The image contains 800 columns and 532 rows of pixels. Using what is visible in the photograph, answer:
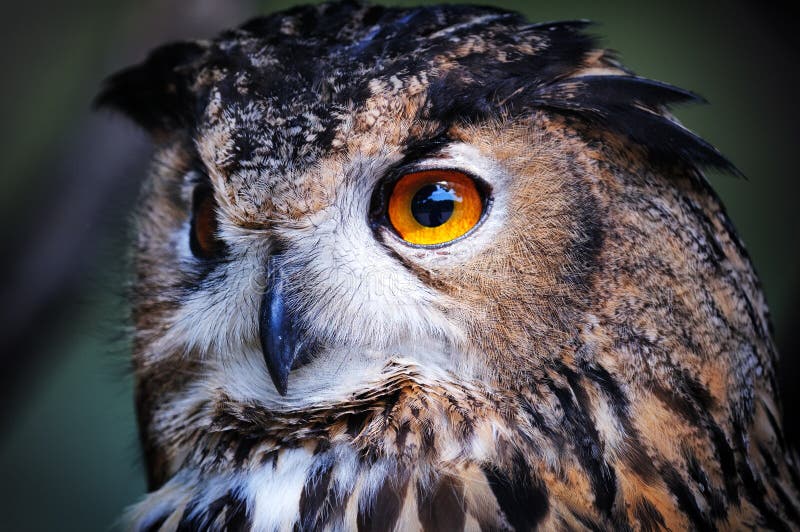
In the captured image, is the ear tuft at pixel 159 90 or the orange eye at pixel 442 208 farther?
the ear tuft at pixel 159 90

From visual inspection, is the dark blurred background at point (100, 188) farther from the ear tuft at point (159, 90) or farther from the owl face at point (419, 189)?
the owl face at point (419, 189)

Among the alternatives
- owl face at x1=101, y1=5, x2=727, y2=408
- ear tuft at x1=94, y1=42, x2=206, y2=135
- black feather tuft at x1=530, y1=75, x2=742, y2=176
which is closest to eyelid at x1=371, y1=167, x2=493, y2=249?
owl face at x1=101, y1=5, x2=727, y2=408

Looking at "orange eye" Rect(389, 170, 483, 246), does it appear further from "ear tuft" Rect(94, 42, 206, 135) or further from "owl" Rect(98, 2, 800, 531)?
"ear tuft" Rect(94, 42, 206, 135)

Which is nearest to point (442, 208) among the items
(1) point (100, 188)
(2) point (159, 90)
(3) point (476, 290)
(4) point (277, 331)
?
(3) point (476, 290)

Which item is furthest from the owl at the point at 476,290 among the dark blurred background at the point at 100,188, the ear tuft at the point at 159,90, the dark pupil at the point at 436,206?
the dark blurred background at the point at 100,188

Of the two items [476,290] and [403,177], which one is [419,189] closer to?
[403,177]

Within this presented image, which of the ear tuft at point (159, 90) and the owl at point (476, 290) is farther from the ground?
the ear tuft at point (159, 90)
